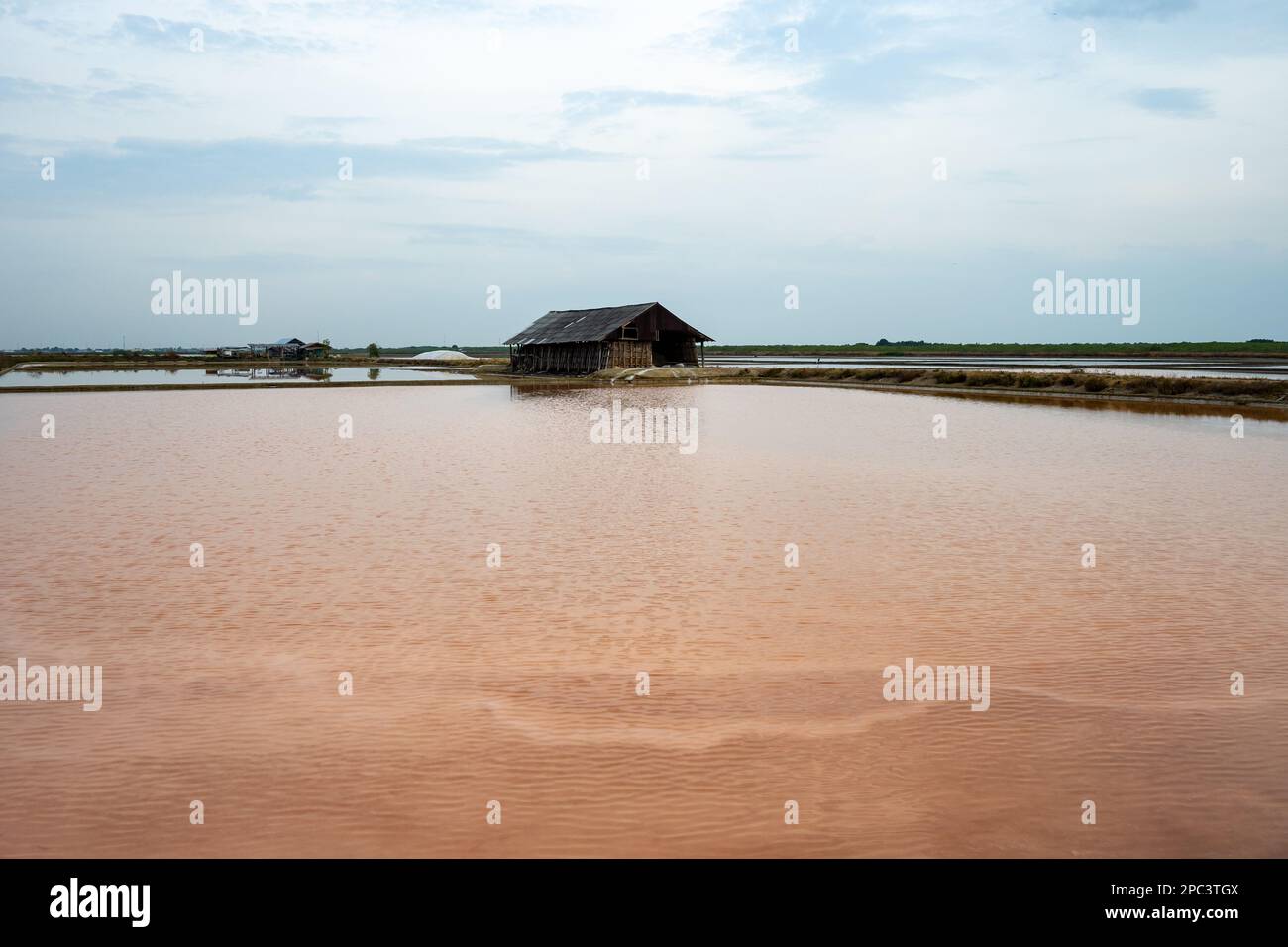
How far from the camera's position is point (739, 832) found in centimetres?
500

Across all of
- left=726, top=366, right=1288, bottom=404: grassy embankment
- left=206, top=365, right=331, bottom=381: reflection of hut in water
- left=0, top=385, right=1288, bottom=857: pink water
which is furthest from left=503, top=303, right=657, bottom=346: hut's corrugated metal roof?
left=0, top=385, right=1288, bottom=857: pink water

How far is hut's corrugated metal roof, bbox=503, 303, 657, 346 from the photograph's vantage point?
56.9 metres

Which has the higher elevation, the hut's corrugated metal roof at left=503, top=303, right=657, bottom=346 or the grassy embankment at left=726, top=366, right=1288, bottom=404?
the hut's corrugated metal roof at left=503, top=303, right=657, bottom=346

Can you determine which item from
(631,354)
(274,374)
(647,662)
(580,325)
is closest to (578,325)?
(580,325)

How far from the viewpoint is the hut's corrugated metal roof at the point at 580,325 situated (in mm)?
56875

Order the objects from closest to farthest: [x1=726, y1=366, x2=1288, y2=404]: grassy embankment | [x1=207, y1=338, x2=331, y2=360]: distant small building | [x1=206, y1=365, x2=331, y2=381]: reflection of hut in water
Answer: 1. [x1=726, y1=366, x2=1288, y2=404]: grassy embankment
2. [x1=206, y1=365, x2=331, y2=381]: reflection of hut in water
3. [x1=207, y1=338, x2=331, y2=360]: distant small building

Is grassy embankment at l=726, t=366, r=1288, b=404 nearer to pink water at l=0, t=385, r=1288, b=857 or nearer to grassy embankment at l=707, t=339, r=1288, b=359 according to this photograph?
pink water at l=0, t=385, r=1288, b=857

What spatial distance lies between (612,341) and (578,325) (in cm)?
604

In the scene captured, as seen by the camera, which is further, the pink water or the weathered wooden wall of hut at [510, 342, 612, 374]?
the weathered wooden wall of hut at [510, 342, 612, 374]

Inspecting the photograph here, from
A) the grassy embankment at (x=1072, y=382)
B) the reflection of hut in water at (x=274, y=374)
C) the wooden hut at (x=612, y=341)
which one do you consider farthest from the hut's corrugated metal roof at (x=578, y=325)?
the reflection of hut in water at (x=274, y=374)

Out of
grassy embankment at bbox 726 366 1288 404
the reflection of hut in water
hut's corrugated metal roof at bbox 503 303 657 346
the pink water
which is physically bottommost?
the pink water

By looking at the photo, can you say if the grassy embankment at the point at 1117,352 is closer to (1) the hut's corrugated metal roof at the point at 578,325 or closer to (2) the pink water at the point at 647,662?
(1) the hut's corrugated metal roof at the point at 578,325

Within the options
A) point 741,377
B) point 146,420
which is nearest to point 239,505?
point 146,420
